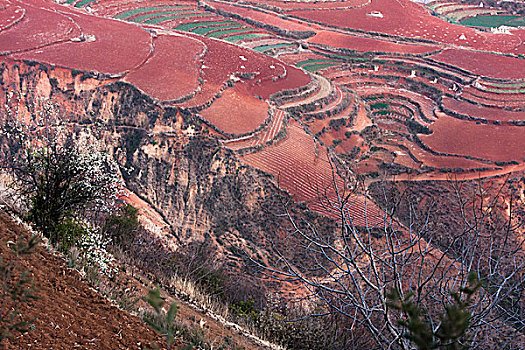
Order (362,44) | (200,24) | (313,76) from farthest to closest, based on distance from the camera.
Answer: (200,24), (362,44), (313,76)

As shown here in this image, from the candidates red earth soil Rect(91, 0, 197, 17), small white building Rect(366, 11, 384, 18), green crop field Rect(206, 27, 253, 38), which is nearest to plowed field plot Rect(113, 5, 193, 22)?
red earth soil Rect(91, 0, 197, 17)

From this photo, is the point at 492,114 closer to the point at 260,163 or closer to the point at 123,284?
the point at 260,163

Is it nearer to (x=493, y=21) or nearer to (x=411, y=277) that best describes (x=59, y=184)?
(x=411, y=277)

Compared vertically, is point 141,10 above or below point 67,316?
below

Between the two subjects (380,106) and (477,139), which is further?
(380,106)

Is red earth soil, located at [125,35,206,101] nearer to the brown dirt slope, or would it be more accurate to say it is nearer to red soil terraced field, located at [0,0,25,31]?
red soil terraced field, located at [0,0,25,31]

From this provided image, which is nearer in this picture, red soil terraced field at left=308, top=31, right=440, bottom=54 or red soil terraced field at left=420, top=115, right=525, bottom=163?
red soil terraced field at left=420, top=115, right=525, bottom=163

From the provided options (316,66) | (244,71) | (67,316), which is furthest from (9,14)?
(67,316)
